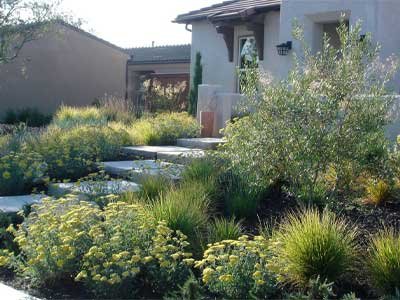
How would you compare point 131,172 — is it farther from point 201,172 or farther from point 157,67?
point 157,67

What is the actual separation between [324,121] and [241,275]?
2.49m

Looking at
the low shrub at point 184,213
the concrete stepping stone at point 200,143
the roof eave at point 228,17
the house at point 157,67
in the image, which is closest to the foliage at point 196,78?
the roof eave at point 228,17

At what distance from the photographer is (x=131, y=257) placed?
5789 millimetres

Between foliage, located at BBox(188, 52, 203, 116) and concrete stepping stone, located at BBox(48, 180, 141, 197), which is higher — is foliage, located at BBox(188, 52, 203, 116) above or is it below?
above

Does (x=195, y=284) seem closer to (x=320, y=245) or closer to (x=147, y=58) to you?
(x=320, y=245)

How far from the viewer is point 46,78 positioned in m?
25.8

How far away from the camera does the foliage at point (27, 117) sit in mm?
22891

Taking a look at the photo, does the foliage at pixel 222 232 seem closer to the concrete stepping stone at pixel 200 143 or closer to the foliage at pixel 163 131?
the concrete stepping stone at pixel 200 143

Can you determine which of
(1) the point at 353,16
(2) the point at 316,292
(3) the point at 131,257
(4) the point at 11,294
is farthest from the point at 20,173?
(1) the point at 353,16

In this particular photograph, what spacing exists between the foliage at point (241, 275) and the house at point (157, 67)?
64.0ft

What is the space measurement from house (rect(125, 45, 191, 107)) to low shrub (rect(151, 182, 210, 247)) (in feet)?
58.1

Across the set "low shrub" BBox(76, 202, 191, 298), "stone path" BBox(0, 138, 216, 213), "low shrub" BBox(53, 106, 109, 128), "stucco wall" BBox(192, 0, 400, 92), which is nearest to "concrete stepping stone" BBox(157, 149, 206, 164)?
"stone path" BBox(0, 138, 216, 213)

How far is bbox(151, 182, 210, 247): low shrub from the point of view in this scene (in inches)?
262

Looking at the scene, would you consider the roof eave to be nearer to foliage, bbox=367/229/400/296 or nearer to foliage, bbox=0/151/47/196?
foliage, bbox=0/151/47/196
